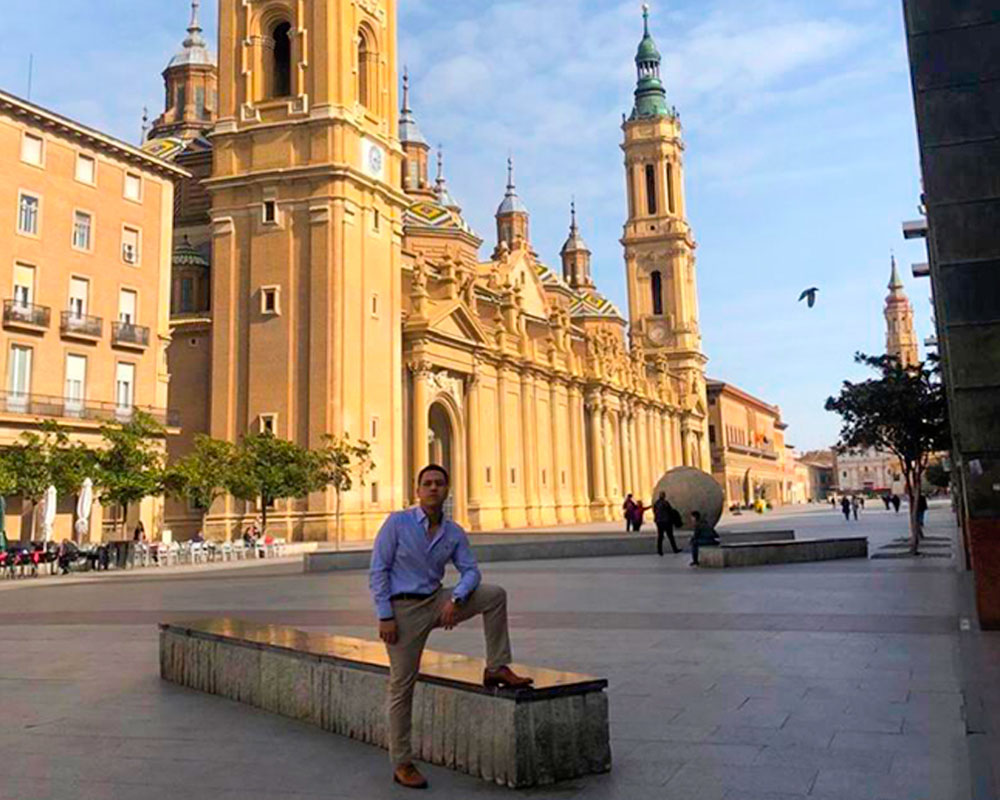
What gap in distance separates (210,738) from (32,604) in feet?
41.2

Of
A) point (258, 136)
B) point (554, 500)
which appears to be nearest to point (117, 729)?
point (258, 136)

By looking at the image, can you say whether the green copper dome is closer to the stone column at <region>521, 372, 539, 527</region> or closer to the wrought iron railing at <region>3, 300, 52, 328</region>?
the stone column at <region>521, 372, 539, 527</region>

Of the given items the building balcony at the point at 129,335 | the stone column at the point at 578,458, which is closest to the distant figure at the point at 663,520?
the building balcony at the point at 129,335

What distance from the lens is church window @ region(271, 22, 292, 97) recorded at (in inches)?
1779

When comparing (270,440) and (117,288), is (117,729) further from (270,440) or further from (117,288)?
(117,288)

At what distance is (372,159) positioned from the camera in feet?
148

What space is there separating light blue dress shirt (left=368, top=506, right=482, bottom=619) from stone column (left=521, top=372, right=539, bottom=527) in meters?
54.8

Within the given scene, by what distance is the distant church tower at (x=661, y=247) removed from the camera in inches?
3900

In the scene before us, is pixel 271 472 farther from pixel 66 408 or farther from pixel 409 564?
pixel 409 564

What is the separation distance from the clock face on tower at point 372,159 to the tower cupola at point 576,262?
58165 millimetres

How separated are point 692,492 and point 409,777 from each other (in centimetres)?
2704

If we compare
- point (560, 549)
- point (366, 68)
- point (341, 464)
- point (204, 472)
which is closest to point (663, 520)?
point (560, 549)

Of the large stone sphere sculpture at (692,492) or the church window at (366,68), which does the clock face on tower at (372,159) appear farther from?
the large stone sphere sculpture at (692,492)

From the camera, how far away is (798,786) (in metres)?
5.25
